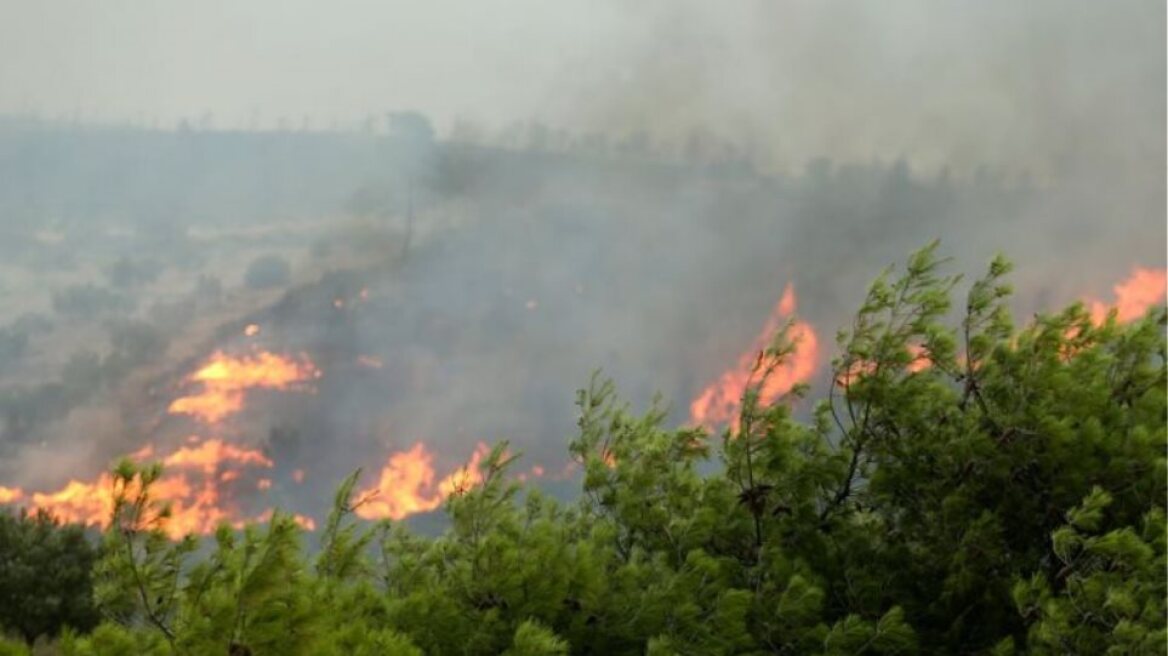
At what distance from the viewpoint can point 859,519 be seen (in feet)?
34.8

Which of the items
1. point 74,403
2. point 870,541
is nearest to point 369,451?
point 74,403

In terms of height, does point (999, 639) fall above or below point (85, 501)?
below

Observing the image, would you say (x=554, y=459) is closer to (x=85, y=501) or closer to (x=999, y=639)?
(x=85, y=501)

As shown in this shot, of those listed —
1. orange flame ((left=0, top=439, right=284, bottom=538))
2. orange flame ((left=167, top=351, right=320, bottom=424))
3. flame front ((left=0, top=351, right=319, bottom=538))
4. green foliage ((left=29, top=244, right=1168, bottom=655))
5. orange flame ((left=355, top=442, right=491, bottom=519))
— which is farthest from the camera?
orange flame ((left=355, top=442, right=491, bottom=519))

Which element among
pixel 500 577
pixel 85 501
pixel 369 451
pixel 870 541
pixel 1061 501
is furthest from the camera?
pixel 369 451

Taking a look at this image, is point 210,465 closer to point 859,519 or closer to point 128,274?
point 128,274

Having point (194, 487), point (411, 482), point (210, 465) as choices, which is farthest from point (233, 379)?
point (411, 482)

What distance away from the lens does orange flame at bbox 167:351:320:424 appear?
146 m

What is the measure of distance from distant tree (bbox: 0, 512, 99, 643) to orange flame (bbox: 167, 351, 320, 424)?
4751 inches

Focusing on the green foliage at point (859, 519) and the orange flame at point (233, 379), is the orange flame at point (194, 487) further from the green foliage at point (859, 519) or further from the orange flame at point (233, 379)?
the green foliage at point (859, 519)

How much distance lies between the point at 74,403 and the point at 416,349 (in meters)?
57.4

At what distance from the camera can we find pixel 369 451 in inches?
6594

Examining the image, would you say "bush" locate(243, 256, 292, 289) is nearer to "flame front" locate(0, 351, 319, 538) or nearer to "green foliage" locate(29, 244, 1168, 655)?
"flame front" locate(0, 351, 319, 538)

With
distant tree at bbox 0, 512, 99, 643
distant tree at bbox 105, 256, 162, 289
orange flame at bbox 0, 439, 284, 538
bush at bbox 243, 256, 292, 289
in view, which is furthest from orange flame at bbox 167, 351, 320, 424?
distant tree at bbox 0, 512, 99, 643
